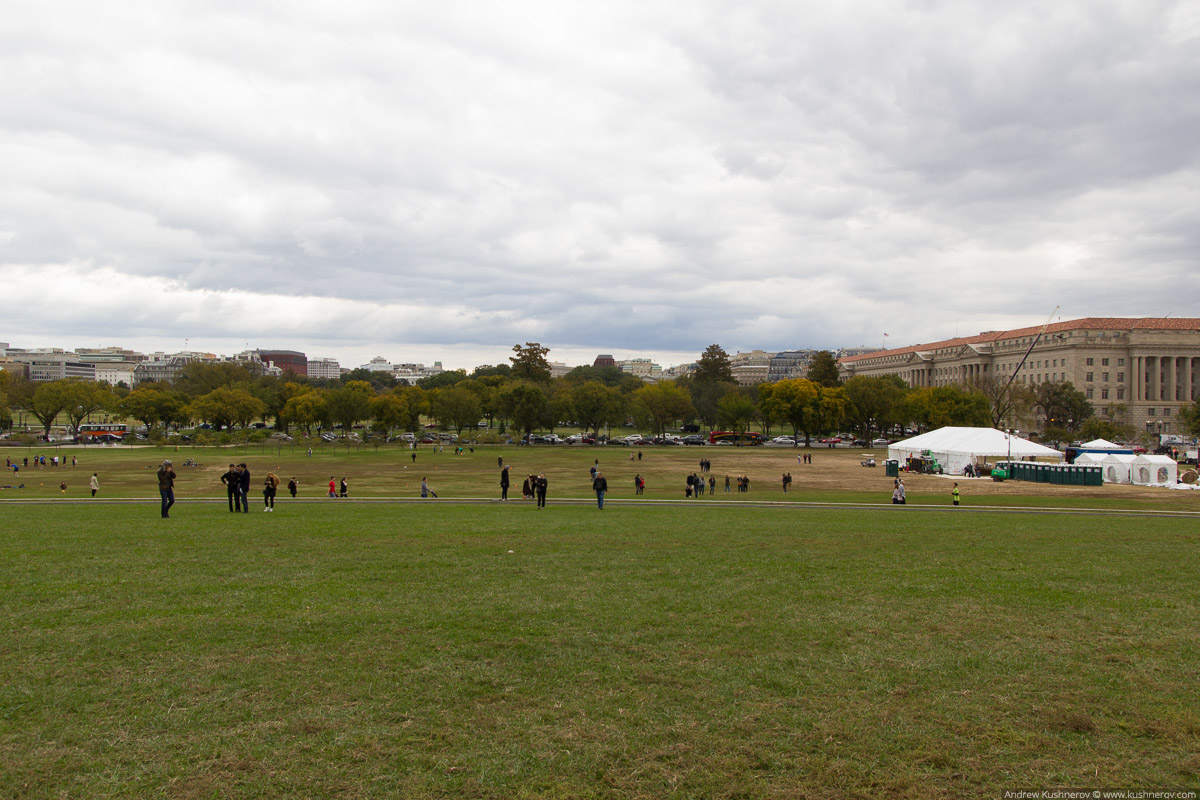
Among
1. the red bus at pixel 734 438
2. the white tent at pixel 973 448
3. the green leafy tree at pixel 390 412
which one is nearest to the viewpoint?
the white tent at pixel 973 448

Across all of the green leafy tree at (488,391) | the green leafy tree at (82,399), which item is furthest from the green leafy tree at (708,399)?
the green leafy tree at (82,399)

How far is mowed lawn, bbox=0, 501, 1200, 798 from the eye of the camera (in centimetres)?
578

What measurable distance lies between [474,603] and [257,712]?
4067 millimetres

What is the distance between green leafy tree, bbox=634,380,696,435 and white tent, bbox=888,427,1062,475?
48.7m

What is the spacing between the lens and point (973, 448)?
57.0 metres

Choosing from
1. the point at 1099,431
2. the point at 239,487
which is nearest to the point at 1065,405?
the point at 1099,431

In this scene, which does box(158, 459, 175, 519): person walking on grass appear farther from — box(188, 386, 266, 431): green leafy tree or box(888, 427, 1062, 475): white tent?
box(188, 386, 266, 431): green leafy tree

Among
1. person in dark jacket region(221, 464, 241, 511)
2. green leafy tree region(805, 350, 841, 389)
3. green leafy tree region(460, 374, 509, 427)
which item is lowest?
person in dark jacket region(221, 464, 241, 511)

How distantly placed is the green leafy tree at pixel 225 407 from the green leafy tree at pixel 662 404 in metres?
60.0

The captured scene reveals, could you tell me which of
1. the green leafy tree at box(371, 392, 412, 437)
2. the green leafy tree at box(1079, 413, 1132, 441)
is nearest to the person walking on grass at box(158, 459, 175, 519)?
the green leafy tree at box(371, 392, 412, 437)

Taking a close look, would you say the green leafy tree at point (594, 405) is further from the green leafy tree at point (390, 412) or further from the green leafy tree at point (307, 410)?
the green leafy tree at point (307, 410)

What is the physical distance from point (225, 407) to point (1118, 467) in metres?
108

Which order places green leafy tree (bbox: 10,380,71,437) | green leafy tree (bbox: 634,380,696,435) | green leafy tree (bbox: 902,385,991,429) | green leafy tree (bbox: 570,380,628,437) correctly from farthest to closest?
green leafy tree (bbox: 634,380,696,435), green leafy tree (bbox: 570,380,628,437), green leafy tree (bbox: 10,380,71,437), green leafy tree (bbox: 902,385,991,429)

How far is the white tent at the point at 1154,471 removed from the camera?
4691 centimetres
